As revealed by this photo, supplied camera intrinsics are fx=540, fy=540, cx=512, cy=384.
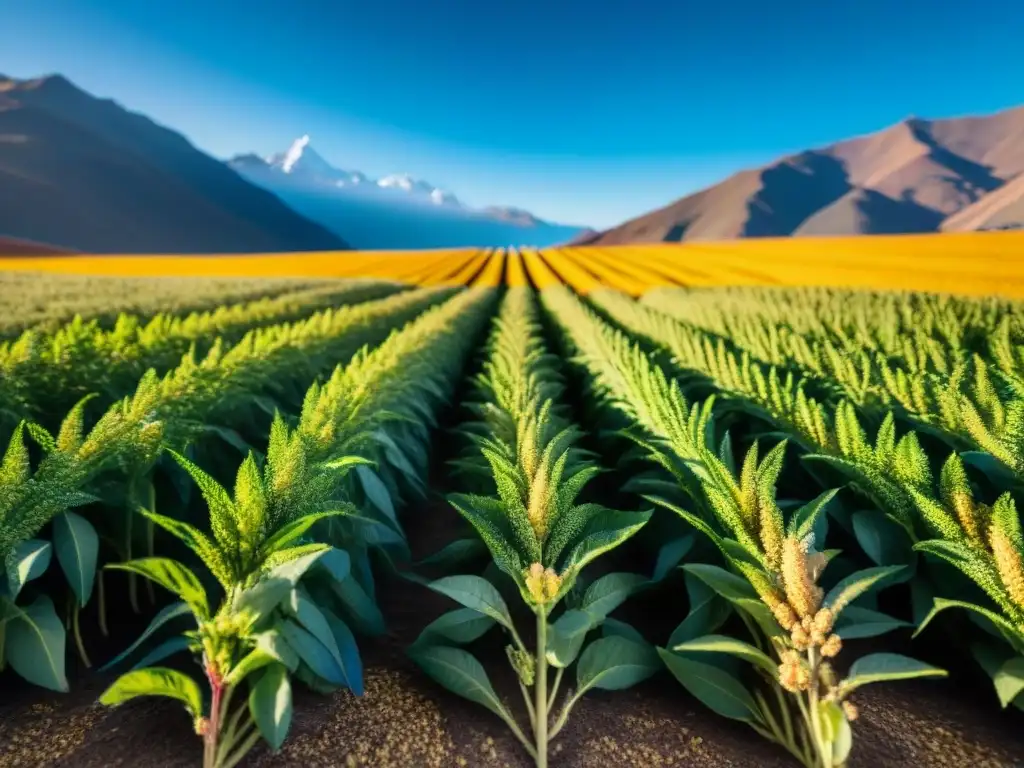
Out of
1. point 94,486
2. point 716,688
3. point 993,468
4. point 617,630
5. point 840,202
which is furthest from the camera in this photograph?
point 840,202

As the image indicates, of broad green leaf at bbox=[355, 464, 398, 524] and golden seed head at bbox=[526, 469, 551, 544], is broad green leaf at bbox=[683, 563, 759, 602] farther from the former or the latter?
broad green leaf at bbox=[355, 464, 398, 524]

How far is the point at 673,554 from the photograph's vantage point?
2.01m

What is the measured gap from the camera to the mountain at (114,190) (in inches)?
3578

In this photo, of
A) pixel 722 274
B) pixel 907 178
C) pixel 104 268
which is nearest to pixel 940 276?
pixel 722 274

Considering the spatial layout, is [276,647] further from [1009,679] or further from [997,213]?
[997,213]

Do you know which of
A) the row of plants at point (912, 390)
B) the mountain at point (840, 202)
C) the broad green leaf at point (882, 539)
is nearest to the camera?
the broad green leaf at point (882, 539)

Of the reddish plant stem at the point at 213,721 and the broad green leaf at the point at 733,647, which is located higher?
the broad green leaf at the point at 733,647

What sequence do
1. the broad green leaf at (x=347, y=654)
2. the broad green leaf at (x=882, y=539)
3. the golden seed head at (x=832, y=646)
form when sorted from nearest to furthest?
1. the golden seed head at (x=832, y=646)
2. the broad green leaf at (x=347, y=654)
3. the broad green leaf at (x=882, y=539)

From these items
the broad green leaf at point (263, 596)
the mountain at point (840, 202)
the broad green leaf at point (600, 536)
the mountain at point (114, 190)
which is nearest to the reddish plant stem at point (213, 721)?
the broad green leaf at point (263, 596)

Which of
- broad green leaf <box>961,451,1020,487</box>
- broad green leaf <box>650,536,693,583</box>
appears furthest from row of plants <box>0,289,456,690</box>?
broad green leaf <box>961,451,1020,487</box>

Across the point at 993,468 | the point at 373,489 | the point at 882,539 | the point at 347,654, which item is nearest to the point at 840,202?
the point at 993,468

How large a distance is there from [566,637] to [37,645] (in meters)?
1.45

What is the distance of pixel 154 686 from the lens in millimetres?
1171

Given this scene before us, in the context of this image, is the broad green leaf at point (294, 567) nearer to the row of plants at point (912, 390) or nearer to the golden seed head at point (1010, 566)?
the golden seed head at point (1010, 566)
